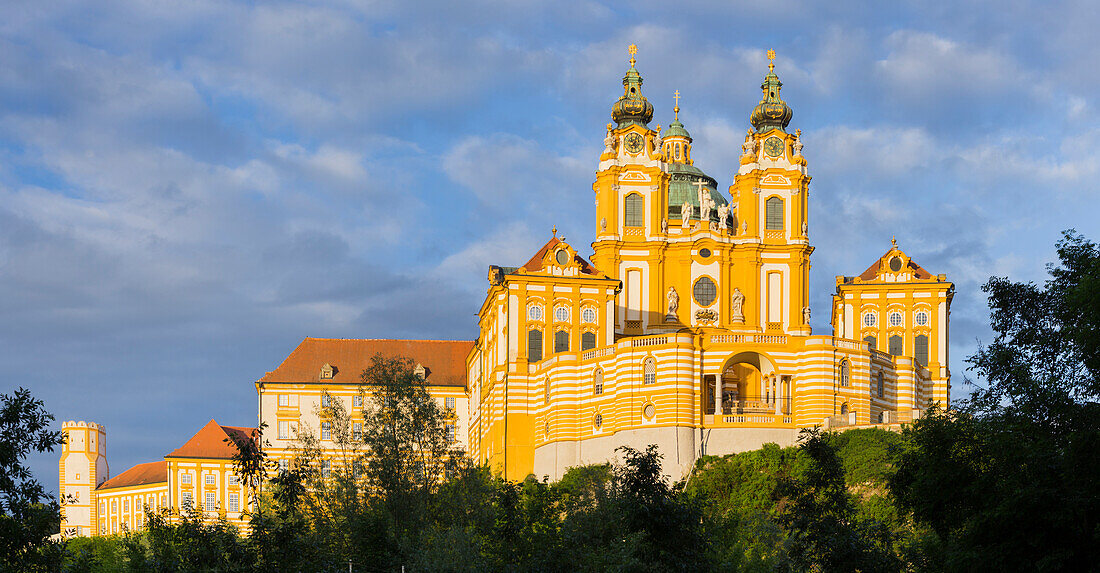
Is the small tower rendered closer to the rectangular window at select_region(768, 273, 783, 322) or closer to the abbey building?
the abbey building

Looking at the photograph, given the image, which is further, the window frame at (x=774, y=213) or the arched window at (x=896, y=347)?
the window frame at (x=774, y=213)

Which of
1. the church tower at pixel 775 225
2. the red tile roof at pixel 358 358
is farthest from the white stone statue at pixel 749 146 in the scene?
the red tile roof at pixel 358 358

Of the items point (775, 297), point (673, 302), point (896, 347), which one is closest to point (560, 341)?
point (673, 302)

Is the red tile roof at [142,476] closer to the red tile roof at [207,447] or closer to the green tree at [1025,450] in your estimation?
the red tile roof at [207,447]

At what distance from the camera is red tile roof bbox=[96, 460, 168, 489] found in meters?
149

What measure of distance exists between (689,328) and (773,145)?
597 inches

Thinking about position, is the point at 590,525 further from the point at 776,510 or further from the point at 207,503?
the point at 207,503

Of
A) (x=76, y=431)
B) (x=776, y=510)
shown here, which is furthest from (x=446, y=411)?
(x=76, y=431)

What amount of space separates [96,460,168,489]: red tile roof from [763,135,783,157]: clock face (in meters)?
69.7

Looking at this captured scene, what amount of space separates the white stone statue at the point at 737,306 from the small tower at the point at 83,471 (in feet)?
277

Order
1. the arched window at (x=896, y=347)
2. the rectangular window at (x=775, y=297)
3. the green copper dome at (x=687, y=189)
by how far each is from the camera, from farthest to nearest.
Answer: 1. the green copper dome at (x=687, y=189)
2. the arched window at (x=896, y=347)
3. the rectangular window at (x=775, y=297)

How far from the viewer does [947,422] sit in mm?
40875

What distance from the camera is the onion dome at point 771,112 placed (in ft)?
364

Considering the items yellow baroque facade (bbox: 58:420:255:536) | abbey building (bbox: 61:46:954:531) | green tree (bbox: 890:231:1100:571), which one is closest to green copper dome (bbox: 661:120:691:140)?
abbey building (bbox: 61:46:954:531)
